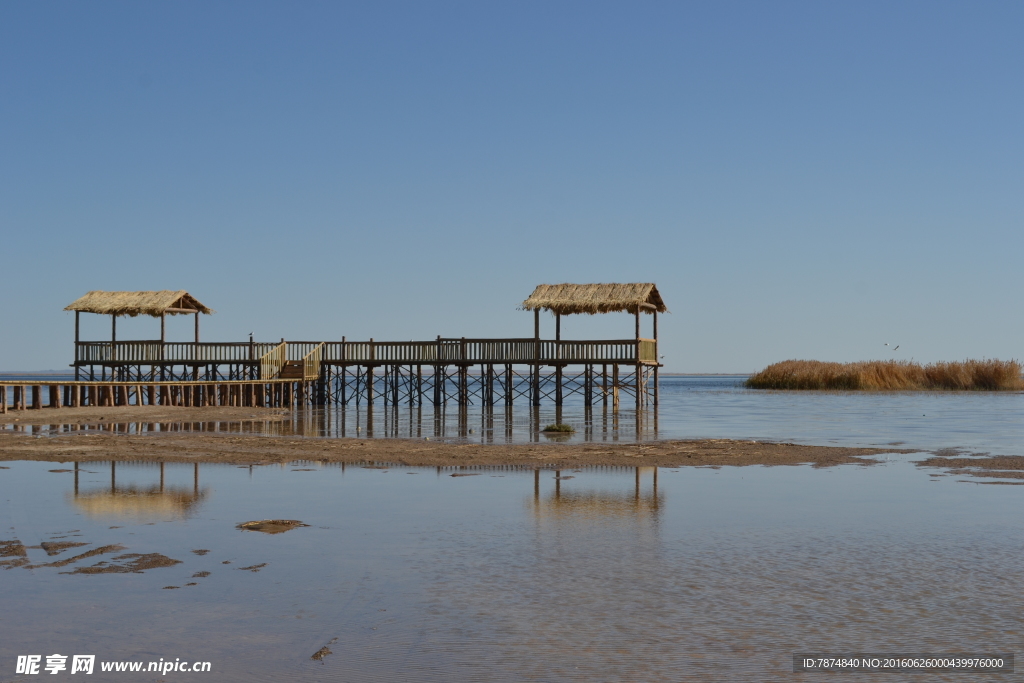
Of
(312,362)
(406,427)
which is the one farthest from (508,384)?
(406,427)

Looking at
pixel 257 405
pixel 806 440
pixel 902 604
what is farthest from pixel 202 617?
pixel 257 405

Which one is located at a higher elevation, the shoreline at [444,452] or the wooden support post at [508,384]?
the wooden support post at [508,384]

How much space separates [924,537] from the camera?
948 centimetres

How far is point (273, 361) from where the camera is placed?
4122 centimetres

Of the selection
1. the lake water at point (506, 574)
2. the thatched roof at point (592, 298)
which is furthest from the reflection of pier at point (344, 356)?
the lake water at point (506, 574)

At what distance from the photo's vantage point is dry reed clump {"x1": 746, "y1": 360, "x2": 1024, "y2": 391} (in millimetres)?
62688

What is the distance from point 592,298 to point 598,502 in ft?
94.3

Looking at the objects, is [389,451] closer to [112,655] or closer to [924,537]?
[924,537]

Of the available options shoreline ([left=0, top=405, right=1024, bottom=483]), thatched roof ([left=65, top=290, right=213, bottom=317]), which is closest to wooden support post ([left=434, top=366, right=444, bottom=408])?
thatched roof ([left=65, top=290, right=213, bottom=317])

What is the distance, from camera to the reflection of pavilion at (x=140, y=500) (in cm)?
1050

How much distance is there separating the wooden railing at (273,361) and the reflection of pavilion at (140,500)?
88.7ft

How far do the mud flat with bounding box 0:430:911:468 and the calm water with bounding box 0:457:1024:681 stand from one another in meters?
3.53

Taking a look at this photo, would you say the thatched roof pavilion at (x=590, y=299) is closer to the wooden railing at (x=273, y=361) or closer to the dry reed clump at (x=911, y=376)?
the wooden railing at (x=273, y=361)

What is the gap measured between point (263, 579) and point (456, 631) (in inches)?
78.3
